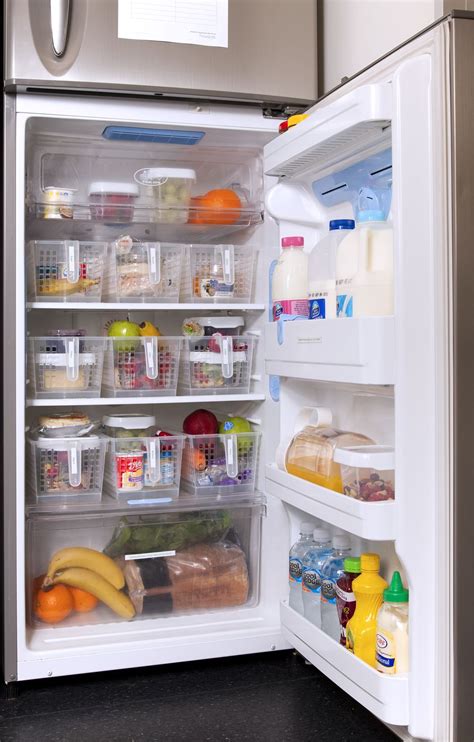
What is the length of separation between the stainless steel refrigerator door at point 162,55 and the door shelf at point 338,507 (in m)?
0.95

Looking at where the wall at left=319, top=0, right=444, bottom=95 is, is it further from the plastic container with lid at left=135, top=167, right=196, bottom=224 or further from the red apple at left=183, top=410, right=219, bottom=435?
the red apple at left=183, top=410, right=219, bottom=435

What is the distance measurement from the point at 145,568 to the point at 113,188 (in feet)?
3.21

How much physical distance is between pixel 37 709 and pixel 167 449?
2.26 ft

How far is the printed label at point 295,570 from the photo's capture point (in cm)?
204

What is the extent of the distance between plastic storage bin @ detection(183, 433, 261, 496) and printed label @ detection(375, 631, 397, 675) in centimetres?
72

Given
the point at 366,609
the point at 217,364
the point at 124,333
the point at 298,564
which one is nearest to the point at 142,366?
the point at 124,333

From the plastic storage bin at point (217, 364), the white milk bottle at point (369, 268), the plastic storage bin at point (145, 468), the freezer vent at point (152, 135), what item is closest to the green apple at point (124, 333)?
the plastic storage bin at point (217, 364)

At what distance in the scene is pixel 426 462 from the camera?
1517mm

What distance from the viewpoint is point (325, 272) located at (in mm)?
1863

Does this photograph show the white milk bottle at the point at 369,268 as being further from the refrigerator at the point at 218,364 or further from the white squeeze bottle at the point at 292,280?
the white squeeze bottle at the point at 292,280

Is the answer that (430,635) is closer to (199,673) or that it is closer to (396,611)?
(396,611)

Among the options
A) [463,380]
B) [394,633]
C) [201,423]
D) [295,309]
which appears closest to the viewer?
[463,380]

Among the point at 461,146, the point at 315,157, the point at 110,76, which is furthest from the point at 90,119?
the point at 461,146

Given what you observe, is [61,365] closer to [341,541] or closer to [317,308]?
[317,308]
